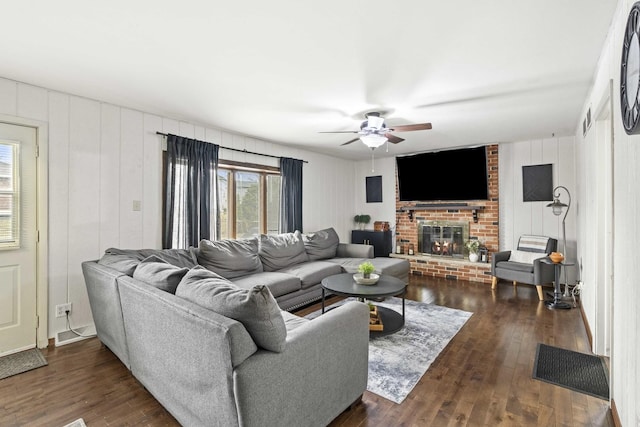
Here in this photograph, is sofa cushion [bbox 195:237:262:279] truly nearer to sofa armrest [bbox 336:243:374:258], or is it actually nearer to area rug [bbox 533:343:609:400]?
sofa armrest [bbox 336:243:374:258]

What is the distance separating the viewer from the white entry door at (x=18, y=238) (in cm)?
271

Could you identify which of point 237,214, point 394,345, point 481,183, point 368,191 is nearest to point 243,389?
point 394,345

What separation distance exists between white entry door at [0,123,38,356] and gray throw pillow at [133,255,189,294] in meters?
1.47

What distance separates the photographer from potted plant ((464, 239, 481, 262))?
5.40 metres

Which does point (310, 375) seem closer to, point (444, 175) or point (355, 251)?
point (355, 251)

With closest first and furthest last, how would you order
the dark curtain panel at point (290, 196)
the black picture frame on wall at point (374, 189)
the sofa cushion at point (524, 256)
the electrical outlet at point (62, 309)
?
1. the electrical outlet at point (62, 309)
2. the sofa cushion at point (524, 256)
3. the dark curtain panel at point (290, 196)
4. the black picture frame on wall at point (374, 189)

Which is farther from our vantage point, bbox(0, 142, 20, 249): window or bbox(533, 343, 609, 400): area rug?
bbox(0, 142, 20, 249): window

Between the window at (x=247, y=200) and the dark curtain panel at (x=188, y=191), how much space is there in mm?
344

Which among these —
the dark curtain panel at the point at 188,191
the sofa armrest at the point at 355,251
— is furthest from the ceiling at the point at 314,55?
the sofa armrest at the point at 355,251

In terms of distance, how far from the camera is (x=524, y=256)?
4758 millimetres

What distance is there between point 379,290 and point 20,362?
315cm

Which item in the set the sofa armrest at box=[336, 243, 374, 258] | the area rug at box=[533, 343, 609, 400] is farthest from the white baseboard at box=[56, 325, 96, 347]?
the area rug at box=[533, 343, 609, 400]

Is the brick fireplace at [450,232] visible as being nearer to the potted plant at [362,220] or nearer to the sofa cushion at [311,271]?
the potted plant at [362,220]

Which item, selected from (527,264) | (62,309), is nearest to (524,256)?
(527,264)
